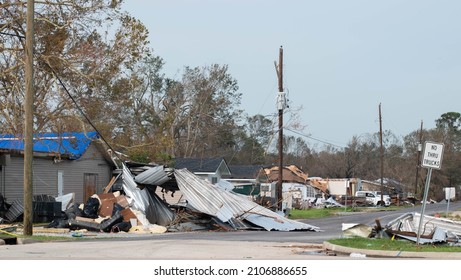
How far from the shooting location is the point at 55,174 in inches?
1459

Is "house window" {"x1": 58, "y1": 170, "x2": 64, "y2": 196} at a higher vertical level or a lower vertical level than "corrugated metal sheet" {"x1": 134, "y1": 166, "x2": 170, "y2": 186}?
lower

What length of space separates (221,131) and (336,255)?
6497 centimetres

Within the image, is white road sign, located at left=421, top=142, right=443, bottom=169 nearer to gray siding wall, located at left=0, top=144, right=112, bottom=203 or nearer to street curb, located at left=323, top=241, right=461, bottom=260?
street curb, located at left=323, top=241, right=461, bottom=260

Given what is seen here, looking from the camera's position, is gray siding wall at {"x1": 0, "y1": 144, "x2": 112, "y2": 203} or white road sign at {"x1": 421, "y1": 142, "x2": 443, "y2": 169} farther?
gray siding wall at {"x1": 0, "y1": 144, "x2": 112, "y2": 203}

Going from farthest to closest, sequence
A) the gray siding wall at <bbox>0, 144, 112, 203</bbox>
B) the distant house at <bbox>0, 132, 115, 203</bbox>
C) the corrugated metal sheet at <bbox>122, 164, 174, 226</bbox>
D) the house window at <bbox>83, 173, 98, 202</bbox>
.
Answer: the house window at <bbox>83, 173, 98, 202</bbox>
the gray siding wall at <bbox>0, 144, 112, 203</bbox>
the distant house at <bbox>0, 132, 115, 203</bbox>
the corrugated metal sheet at <bbox>122, 164, 174, 226</bbox>

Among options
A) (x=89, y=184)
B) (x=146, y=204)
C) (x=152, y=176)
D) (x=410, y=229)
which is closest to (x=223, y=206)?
(x=146, y=204)

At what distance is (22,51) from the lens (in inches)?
1204

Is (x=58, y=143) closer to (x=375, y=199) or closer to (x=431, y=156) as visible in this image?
(x=431, y=156)

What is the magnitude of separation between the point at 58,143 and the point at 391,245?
23.1 meters

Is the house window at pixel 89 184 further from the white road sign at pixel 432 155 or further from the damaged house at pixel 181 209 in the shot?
the white road sign at pixel 432 155

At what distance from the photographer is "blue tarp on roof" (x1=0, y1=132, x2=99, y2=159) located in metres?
34.9

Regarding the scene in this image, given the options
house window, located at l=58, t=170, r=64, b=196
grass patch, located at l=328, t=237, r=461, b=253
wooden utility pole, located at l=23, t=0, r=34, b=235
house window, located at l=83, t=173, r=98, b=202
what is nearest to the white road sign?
grass patch, located at l=328, t=237, r=461, b=253

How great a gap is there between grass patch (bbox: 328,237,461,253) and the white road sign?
1965 mm
